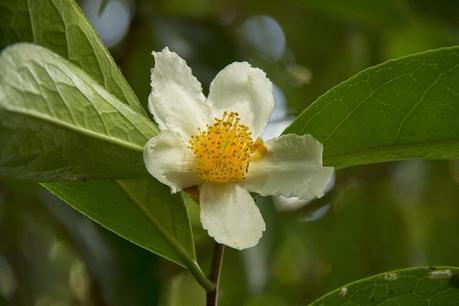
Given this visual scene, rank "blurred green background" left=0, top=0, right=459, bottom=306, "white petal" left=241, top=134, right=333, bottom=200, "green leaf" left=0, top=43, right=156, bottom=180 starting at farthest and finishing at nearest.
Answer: "blurred green background" left=0, top=0, right=459, bottom=306
"white petal" left=241, top=134, right=333, bottom=200
"green leaf" left=0, top=43, right=156, bottom=180

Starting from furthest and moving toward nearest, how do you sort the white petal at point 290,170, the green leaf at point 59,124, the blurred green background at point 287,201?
the blurred green background at point 287,201, the white petal at point 290,170, the green leaf at point 59,124

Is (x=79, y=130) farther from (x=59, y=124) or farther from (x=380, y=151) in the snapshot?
(x=380, y=151)

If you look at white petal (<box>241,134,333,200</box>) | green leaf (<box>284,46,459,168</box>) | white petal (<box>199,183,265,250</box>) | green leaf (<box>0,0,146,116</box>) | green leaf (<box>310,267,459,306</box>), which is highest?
green leaf (<box>0,0,146,116</box>)

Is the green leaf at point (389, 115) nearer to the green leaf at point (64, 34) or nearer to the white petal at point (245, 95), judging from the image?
the white petal at point (245, 95)

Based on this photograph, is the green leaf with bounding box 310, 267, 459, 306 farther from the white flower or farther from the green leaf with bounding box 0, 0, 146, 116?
the green leaf with bounding box 0, 0, 146, 116

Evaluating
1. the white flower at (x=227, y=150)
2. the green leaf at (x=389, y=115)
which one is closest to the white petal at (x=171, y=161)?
the white flower at (x=227, y=150)

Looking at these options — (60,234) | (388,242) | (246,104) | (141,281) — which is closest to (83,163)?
(246,104)

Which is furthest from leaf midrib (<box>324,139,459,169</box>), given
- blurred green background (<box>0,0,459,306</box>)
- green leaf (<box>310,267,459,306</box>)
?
blurred green background (<box>0,0,459,306</box>)
